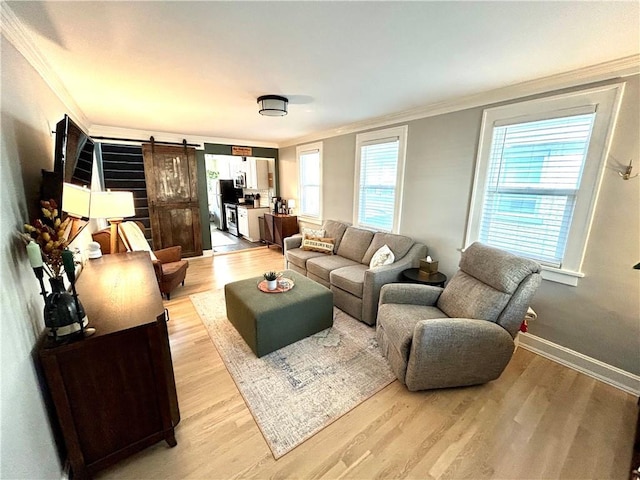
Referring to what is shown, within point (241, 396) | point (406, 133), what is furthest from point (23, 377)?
point (406, 133)

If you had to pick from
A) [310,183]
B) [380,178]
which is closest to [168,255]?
[310,183]

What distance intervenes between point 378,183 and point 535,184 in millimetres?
1835

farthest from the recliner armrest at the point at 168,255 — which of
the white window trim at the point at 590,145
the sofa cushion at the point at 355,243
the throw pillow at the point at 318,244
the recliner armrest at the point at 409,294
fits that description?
the white window trim at the point at 590,145

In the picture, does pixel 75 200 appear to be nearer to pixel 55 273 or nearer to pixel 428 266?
pixel 55 273

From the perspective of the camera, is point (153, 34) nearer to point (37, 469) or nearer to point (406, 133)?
point (37, 469)

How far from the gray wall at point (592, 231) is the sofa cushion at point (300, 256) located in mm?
1372

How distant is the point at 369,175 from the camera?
388 centimetres

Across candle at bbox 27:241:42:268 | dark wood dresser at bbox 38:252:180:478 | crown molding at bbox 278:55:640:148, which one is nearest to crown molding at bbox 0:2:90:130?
candle at bbox 27:241:42:268

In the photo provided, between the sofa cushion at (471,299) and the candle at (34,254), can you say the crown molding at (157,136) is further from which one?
the sofa cushion at (471,299)

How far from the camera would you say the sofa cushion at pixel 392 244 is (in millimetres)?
3160

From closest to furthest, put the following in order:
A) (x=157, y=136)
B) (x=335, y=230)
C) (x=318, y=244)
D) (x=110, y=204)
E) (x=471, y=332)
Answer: (x=471, y=332) → (x=110, y=204) → (x=318, y=244) → (x=335, y=230) → (x=157, y=136)

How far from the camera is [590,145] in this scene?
78.9 inches

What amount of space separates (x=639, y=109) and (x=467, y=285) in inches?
66.2

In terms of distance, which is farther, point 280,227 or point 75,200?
point 280,227
